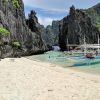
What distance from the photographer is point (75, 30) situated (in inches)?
7126

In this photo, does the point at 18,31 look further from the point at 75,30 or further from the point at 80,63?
the point at 75,30

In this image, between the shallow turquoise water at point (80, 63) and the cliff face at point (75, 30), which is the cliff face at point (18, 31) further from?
the cliff face at point (75, 30)

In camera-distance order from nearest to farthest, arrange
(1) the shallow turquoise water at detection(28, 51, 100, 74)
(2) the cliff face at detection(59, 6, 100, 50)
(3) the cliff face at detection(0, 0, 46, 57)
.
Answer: (1) the shallow turquoise water at detection(28, 51, 100, 74), (3) the cliff face at detection(0, 0, 46, 57), (2) the cliff face at detection(59, 6, 100, 50)

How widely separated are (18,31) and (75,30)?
88.6 meters

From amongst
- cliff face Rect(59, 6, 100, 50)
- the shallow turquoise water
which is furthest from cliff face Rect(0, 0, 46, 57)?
cliff face Rect(59, 6, 100, 50)

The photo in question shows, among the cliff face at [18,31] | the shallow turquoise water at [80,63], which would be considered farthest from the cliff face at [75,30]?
the shallow turquoise water at [80,63]

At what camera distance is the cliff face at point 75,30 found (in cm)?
18038

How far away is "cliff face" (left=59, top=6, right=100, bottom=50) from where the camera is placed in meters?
180

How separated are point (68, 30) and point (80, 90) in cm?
16924

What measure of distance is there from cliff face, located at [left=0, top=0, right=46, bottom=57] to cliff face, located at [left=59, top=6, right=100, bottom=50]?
42638 mm

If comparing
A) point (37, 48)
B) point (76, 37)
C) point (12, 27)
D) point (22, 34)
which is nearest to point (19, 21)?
point (22, 34)

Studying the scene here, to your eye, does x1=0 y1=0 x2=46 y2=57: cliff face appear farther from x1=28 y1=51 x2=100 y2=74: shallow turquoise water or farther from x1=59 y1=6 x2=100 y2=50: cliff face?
x1=59 y1=6 x2=100 y2=50: cliff face

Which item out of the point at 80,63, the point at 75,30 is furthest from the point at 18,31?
the point at 75,30

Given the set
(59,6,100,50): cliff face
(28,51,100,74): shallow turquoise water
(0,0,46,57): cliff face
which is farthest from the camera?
(59,6,100,50): cliff face
